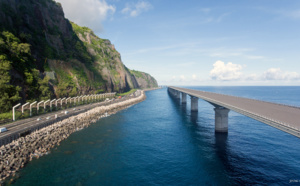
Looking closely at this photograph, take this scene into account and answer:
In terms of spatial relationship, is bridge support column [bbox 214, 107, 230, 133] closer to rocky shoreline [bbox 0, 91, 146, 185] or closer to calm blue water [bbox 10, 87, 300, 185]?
calm blue water [bbox 10, 87, 300, 185]

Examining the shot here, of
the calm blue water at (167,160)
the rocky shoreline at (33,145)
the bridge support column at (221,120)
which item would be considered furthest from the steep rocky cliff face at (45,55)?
the bridge support column at (221,120)

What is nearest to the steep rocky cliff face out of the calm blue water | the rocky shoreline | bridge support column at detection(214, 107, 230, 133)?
the rocky shoreline

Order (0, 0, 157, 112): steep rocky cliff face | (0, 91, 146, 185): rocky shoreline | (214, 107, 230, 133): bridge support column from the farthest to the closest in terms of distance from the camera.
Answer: (0, 0, 157, 112): steep rocky cliff face → (214, 107, 230, 133): bridge support column → (0, 91, 146, 185): rocky shoreline

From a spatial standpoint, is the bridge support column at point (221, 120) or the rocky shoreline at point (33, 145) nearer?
the rocky shoreline at point (33, 145)

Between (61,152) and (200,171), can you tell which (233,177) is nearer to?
(200,171)

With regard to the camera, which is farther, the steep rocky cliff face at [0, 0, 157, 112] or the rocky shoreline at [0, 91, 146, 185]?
the steep rocky cliff face at [0, 0, 157, 112]

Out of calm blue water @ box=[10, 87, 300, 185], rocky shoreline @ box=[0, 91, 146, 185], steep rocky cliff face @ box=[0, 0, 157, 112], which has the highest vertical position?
steep rocky cliff face @ box=[0, 0, 157, 112]

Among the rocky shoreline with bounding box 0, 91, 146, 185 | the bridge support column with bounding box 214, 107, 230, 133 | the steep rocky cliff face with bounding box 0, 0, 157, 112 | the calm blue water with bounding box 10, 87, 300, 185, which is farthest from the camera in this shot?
the steep rocky cliff face with bounding box 0, 0, 157, 112

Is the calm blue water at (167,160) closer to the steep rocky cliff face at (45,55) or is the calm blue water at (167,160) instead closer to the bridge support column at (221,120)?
the bridge support column at (221,120)

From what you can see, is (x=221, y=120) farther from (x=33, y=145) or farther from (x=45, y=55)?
(x=45, y=55)
